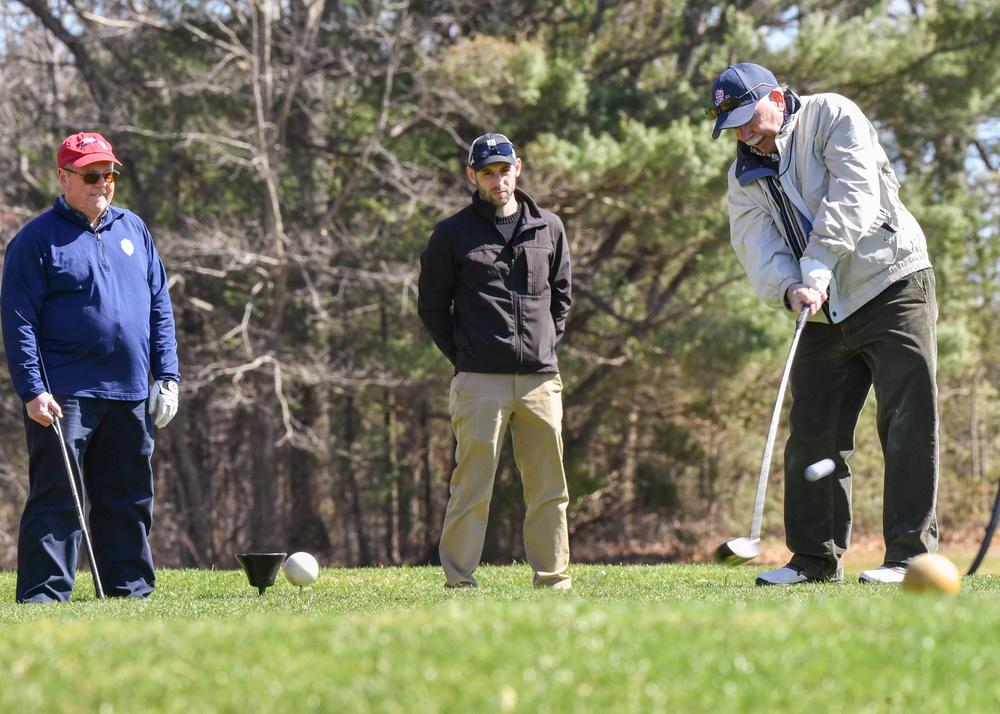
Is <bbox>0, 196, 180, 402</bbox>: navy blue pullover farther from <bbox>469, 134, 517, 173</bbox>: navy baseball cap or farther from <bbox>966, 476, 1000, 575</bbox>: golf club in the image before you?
<bbox>966, 476, 1000, 575</bbox>: golf club

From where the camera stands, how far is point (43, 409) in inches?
238

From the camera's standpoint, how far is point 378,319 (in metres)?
20.1

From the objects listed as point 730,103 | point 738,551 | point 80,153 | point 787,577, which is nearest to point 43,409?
point 80,153

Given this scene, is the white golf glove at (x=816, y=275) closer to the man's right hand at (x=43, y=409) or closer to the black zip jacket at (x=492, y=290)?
the black zip jacket at (x=492, y=290)

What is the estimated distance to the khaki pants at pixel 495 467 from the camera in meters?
6.49

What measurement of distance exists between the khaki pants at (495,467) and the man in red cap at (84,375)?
1595 millimetres

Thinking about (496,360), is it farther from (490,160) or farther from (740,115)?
(740,115)

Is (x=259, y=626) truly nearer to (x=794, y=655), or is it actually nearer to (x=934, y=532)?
(x=794, y=655)

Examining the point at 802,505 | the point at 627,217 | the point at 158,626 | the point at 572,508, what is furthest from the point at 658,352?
the point at 158,626

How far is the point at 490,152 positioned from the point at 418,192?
12251 mm

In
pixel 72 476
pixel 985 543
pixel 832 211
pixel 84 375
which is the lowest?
pixel 985 543

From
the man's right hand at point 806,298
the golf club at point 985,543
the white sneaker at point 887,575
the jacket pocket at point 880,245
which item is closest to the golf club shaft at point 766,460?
the man's right hand at point 806,298

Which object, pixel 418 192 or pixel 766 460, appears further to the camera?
pixel 418 192

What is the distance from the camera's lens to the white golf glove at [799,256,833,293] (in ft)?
19.0
